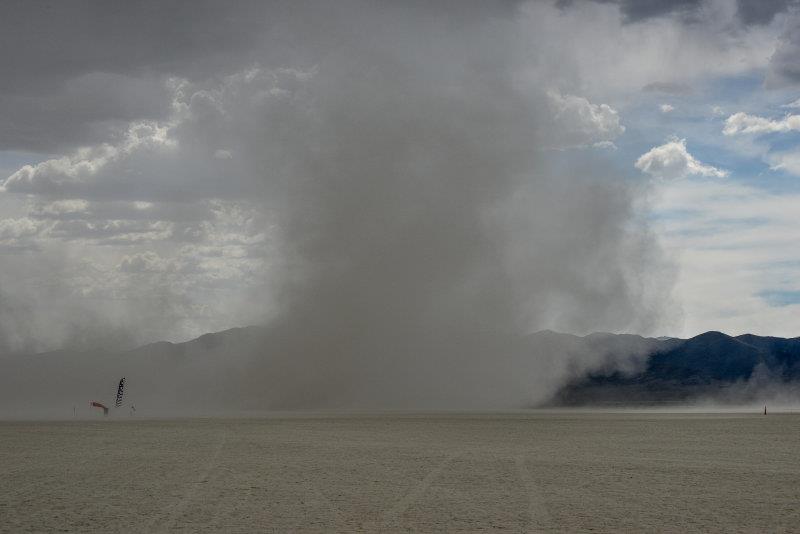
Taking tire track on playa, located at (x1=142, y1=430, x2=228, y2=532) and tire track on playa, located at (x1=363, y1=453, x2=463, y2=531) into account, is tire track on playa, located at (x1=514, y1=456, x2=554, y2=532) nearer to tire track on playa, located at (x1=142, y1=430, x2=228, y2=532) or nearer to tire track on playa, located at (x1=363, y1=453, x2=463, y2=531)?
tire track on playa, located at (x1=363, y1=453, x2=463, y2=531)

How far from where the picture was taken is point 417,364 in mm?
160000

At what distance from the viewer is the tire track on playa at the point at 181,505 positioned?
1791 cm

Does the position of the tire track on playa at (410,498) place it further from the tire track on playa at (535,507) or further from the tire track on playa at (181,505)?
the tire track on playa at (181,505)

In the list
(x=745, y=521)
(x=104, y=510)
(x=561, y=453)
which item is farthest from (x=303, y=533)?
(x=561, y=453)

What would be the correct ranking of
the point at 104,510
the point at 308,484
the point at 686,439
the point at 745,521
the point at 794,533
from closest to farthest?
the point at 794,533 < the point at 745,521 < the point at 104,510 < the point at 308,484 < the point at 686,439

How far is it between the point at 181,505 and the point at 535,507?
8.58 meters

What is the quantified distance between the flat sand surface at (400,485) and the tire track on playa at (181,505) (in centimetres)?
4

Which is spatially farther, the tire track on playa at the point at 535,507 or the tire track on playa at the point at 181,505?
the tire track on playa at the point at 535,507

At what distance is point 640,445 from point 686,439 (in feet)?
19.1

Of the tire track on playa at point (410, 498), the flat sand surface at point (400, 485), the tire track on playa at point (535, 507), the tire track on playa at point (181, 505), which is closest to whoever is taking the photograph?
the tire track on playa at point (181, 505)

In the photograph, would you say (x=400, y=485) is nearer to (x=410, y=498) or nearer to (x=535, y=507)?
(x=410, y=498)

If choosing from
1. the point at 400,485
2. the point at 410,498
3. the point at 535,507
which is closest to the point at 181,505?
the point at 410,498

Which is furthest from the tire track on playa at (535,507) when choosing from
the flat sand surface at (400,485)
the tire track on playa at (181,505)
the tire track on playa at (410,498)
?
the tire track on playa at (181,505)

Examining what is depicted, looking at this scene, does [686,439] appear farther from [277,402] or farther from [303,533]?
[277,402]
